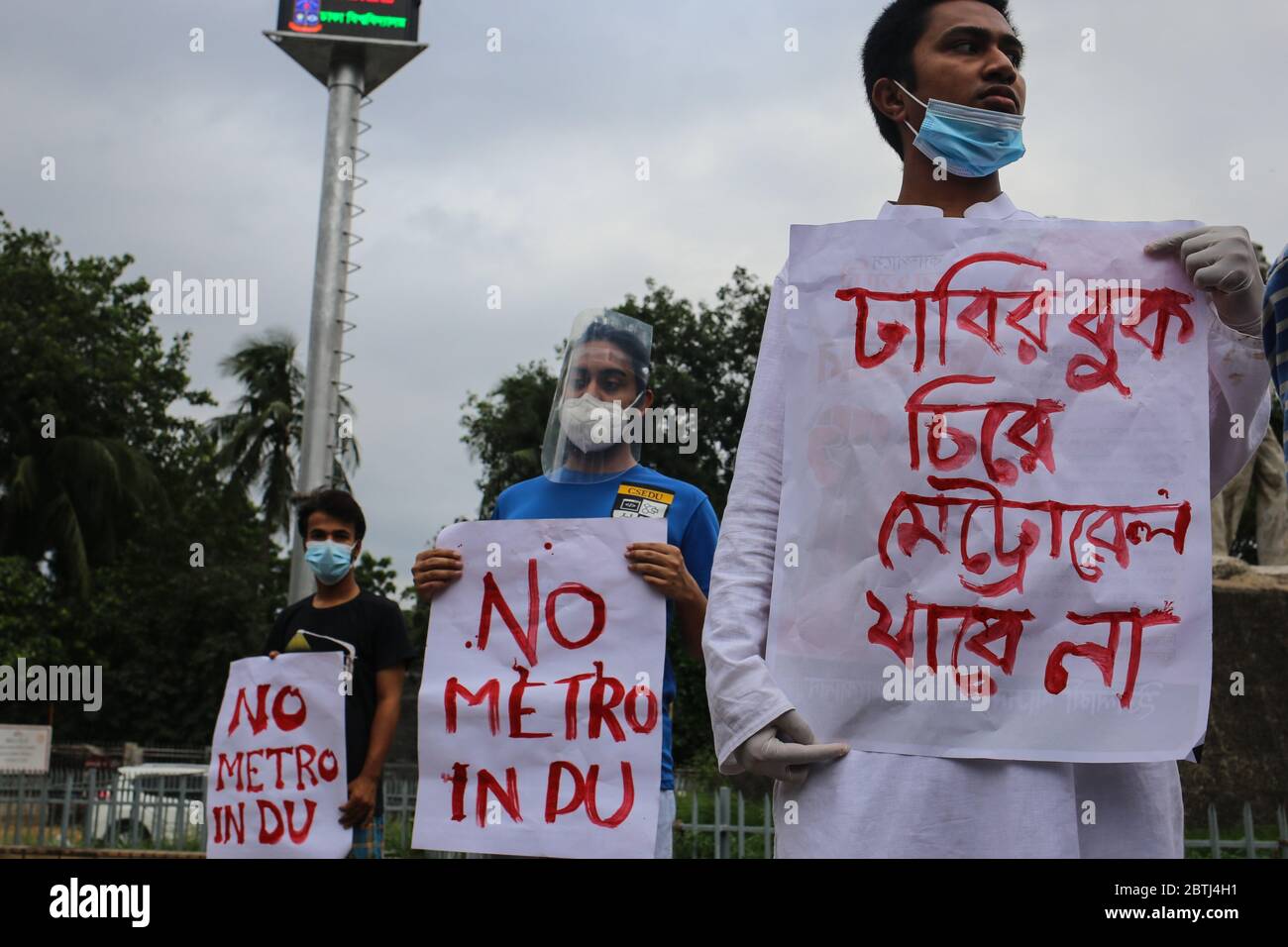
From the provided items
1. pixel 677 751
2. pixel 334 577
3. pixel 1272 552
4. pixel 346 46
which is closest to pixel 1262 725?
pixel 1272 552

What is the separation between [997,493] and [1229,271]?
1.55 feet

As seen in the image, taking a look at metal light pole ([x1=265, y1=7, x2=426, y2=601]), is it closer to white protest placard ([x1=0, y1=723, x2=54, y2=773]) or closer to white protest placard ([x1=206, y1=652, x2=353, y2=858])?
white protest placard ([x1=0, y1=723, x2=54, y2=773])

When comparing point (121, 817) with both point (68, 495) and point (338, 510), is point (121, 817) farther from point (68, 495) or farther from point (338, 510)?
point (68, 495)

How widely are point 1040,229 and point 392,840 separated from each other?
10153 mm

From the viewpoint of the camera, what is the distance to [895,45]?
8.21ft

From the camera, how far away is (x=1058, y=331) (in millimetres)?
2188

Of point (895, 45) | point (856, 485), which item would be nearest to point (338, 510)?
point (895, 45)

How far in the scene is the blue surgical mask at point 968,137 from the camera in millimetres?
2314

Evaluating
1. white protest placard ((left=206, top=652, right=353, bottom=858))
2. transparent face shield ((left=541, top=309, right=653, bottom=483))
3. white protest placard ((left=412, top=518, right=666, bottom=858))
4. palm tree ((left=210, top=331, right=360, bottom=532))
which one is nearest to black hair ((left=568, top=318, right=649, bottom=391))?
transparent face shield ((left=541, top=309, right=653, bottom=483))

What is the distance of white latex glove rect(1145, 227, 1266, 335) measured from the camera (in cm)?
204

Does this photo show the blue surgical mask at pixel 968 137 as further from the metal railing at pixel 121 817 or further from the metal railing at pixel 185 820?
the metal railing at pixel 121 817

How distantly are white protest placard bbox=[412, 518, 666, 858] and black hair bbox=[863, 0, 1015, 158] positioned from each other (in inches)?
43.1

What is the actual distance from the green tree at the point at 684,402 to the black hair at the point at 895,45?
23914 millimetres

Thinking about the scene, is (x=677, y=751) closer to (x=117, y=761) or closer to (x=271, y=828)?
(x=117, y=761)
